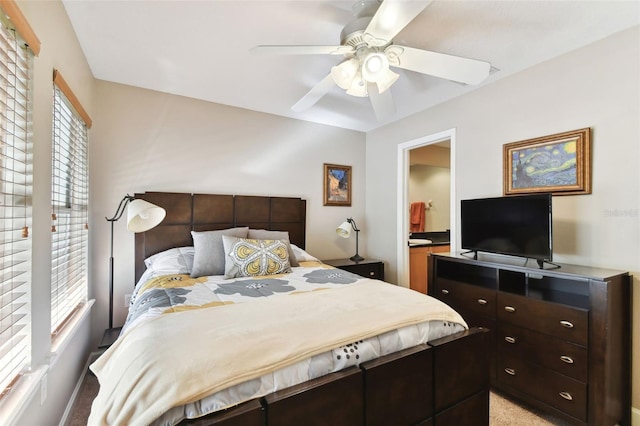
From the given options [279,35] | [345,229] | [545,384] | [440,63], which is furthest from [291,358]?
[345,229]

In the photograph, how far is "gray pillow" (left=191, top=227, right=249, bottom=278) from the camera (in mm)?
2252

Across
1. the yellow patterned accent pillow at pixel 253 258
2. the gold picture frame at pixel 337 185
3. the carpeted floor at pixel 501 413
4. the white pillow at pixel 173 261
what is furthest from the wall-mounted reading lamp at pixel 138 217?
the gold picture frame at pixel 337 185

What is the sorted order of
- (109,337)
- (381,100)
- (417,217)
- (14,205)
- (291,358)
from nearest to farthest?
(291,358) < (14,205) < (381,100) < (109,337) < (417,217)

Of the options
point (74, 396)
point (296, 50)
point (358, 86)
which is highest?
point (296, 50)

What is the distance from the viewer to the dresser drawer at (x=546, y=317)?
66.8 inches

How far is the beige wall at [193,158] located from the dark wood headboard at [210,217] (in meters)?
0.10

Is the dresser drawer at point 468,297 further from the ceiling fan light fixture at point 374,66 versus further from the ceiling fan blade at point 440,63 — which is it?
the ceiling fan light fixture at point 374,66

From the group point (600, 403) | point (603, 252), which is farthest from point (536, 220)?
point (600, 403)

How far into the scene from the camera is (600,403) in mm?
1604

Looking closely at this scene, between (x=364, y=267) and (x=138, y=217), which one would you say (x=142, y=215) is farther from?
(x=364, y=267)

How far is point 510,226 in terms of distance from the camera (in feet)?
7.09

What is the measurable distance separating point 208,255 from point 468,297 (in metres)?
2.18

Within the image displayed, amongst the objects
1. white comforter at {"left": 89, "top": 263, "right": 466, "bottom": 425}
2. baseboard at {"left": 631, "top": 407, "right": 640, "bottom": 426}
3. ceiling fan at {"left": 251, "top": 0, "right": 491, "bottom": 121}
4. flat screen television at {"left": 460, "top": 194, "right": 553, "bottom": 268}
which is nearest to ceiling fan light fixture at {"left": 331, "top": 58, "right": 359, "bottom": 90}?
ceiling fan at {"left": 251, "top": 0, "right": 491, "bottom": 121}

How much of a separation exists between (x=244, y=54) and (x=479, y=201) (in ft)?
7.43
